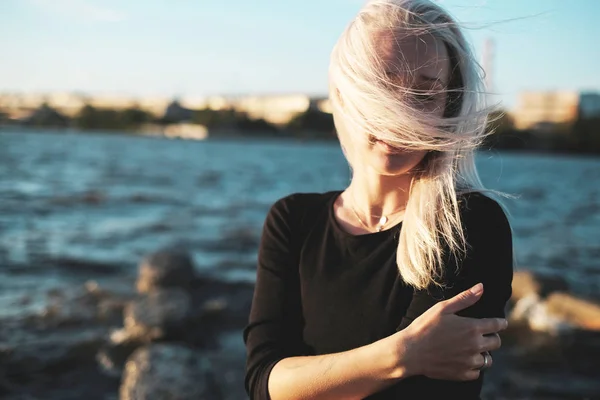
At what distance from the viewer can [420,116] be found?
1.61 metres

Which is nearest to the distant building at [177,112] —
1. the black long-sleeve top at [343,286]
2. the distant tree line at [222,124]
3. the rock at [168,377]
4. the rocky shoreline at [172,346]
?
the distant tree line at [222,124]

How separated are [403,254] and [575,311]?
20.4 feet

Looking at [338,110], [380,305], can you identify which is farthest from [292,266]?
[338,110]

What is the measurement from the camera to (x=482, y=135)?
1.74 metres

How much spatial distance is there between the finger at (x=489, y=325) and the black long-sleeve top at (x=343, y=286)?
43 millimetres

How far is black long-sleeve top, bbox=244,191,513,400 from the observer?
1620 mm

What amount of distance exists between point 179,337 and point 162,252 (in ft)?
7.75

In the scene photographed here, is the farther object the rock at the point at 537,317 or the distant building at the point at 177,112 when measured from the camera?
the distant building at the point at 177,112

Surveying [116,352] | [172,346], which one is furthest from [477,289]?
[116,352]

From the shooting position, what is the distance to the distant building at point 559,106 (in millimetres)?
80875

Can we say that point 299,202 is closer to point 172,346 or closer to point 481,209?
point 481,209

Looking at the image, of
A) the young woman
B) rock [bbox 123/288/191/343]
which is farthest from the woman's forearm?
rock [bbox 123/288/191/343]

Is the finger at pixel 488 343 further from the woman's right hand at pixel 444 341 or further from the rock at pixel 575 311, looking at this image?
the rock at pixel 575 311

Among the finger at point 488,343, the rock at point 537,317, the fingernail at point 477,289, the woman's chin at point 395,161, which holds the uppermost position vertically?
the woman's chin at point 395,161
